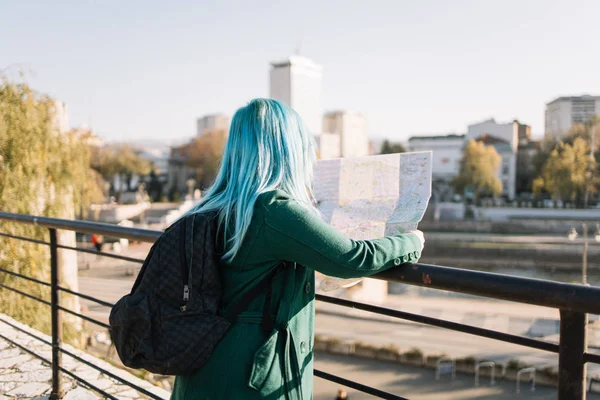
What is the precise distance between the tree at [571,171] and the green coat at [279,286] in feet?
178

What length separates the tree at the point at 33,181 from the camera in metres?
6.88

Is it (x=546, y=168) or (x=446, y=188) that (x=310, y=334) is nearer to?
(x=546, y=168)

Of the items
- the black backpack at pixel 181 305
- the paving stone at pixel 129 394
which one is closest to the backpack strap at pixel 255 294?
the black backpack at pixel 181 305

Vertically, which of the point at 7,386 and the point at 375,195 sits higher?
the point at 375,195

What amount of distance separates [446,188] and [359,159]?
69.1 meters

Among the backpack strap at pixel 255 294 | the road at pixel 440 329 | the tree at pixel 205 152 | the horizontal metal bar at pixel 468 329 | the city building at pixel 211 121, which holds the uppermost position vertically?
the city building at pixel 211 121

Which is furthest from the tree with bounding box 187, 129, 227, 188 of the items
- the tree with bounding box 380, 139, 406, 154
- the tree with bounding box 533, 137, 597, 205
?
the tree with bounding box 533, 137, 597, 205

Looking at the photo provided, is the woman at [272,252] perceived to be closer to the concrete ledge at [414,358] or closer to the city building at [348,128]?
the concrete ledge at [414,358]

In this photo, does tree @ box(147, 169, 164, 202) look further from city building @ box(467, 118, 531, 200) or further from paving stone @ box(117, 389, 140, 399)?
paving stone @ box(117, 389, 140, 399)

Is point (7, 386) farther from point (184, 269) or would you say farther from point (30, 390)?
point (184, 269)

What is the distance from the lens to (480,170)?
59.2 metres

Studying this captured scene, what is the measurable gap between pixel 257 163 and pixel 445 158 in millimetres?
71825

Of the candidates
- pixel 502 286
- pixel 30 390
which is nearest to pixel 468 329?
pixel 502 286

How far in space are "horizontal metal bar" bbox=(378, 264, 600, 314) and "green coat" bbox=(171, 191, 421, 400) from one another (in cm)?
6
